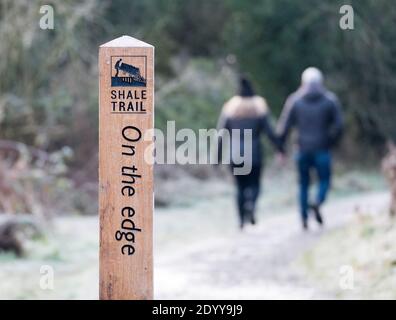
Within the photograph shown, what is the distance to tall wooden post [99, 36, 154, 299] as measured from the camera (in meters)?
4.43

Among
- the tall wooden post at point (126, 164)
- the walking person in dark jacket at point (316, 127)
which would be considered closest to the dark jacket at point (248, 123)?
the walking person in dark jacket at point (316, 127)

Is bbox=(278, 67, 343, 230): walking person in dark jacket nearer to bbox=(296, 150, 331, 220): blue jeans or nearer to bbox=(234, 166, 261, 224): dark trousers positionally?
bbox=(296, 150, 331, 220): blue jeans

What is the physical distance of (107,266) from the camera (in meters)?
4.53

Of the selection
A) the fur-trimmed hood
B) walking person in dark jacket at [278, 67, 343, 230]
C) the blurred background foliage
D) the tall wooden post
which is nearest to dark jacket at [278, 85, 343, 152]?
walking person in dark jacket at [278, 67, 343, 230]

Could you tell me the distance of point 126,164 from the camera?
4.46 meters

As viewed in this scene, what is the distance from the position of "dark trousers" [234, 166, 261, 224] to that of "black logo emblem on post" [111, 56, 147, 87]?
6317 mm

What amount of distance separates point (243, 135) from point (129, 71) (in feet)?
20.4

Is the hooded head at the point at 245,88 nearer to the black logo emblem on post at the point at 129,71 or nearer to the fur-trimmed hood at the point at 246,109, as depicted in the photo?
the fur-trimmed hood at the point at 246,109

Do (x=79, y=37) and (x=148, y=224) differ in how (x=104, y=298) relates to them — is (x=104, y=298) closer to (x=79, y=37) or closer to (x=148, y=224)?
(x=148, y=224)

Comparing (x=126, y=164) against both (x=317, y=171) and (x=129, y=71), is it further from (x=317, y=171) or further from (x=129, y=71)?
(x=317, y=171)

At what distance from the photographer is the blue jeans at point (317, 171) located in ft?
34.2

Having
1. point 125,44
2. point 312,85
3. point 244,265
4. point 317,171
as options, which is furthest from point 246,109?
point 125,44

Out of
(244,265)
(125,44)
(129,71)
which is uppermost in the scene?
(125,44)

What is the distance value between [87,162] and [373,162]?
778 cm
